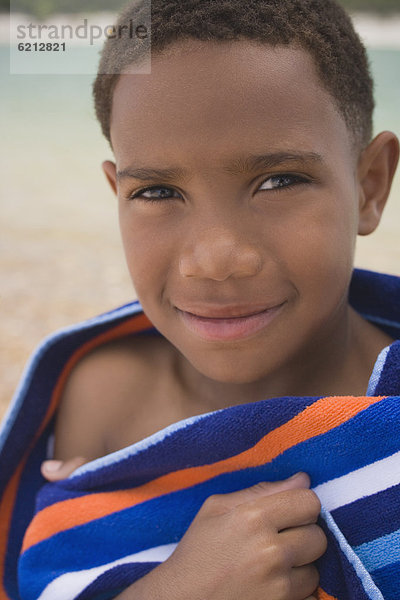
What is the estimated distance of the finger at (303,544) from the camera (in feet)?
2.60

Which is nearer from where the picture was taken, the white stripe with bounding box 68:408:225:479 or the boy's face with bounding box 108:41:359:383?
the boy's face with bounding box 108:41:359:383

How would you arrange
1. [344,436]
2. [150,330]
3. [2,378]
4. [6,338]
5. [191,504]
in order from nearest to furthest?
[344,436], [191,504], [150,330], [2,378], [6,338]

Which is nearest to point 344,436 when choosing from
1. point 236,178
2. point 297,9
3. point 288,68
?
point 236,178

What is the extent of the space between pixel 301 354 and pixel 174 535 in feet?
1.12

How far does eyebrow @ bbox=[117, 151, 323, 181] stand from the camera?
2.68ft

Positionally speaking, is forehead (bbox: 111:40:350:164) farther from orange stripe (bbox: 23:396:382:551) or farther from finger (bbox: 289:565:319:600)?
finger (bbox: 289:565:319:600)

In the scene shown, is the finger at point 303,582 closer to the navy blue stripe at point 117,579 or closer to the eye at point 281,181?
the navy blue stripe at point 117,579

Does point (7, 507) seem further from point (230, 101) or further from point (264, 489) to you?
point (230, 101)

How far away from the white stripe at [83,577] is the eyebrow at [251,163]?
542mm

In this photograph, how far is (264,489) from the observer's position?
87cm

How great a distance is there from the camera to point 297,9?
0.91 metres

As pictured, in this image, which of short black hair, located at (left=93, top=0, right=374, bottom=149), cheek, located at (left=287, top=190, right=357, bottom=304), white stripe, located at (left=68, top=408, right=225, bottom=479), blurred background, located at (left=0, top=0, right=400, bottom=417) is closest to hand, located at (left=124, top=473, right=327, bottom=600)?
white stripe, located at (left=68, top=408, right=225, bottom=479)

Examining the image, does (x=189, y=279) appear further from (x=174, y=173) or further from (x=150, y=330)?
(x=150, y=330)

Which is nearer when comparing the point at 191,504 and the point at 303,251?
the point at 303,251
